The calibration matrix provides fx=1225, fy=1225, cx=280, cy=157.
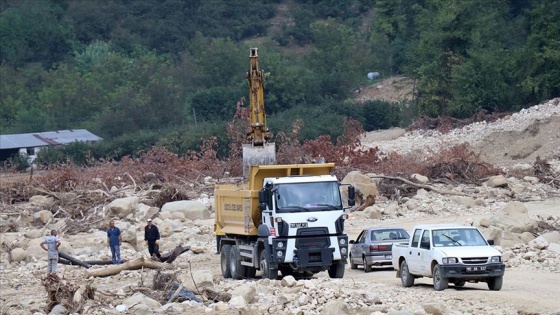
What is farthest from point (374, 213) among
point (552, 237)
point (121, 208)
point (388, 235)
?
point (388, 235)

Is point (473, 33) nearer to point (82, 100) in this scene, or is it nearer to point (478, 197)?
point (478, 197)

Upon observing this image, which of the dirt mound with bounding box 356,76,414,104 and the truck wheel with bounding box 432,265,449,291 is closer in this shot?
the truck wheel with bounding box 432,265,449,291

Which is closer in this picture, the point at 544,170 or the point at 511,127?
the point at 544,170

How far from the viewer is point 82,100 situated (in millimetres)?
101250

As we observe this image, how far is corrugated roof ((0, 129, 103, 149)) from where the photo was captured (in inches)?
3258

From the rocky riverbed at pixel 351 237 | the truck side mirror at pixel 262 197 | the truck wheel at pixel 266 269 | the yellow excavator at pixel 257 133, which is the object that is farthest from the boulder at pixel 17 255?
the truck side mirror at pixel 262 197

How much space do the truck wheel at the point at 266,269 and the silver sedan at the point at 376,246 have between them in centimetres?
364

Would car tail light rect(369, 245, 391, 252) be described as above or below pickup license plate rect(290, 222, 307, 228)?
below

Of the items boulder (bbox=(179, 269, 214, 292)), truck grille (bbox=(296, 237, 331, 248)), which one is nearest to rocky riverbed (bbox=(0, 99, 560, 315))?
boulder (bbox=(179, 269, 214, 292))

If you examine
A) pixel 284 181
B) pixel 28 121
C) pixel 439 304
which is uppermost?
pixel 28 121

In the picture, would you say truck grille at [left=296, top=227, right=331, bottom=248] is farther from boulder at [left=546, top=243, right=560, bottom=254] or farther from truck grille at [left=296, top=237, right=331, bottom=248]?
boulder at [left=546, top=243, right=560, bottom=254]

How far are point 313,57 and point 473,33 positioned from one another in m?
33.8

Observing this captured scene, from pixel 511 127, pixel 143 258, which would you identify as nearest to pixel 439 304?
pixel 143 258

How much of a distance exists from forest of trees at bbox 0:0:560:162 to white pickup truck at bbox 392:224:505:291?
1832 inches
